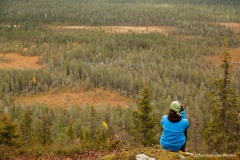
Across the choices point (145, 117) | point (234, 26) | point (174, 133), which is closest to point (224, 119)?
point (145, 117)

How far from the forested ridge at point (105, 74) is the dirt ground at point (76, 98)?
215 centimetres

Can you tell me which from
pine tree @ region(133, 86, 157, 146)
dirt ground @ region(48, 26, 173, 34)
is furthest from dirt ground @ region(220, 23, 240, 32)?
pine tree @ region(133, 86, 157, 146)

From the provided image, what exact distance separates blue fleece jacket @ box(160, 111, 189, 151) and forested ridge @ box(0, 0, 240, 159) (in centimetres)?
687

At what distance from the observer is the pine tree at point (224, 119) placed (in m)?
29.4

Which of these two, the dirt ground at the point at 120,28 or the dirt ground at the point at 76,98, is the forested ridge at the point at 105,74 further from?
the dirt ground at the point at 120,28

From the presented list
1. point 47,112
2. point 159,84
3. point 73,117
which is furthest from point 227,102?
point 159,84

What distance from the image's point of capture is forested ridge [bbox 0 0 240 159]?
160 ft

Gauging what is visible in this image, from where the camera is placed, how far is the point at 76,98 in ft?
281

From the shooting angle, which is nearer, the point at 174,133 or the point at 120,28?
the point at 174,133

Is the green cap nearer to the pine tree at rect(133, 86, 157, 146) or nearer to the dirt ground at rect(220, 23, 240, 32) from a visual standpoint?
the pine tree at rect(133, 86, 157, 146)

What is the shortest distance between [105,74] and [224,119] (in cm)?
6688

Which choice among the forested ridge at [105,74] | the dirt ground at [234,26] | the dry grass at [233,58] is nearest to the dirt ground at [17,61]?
the forested ridge at [105,74]

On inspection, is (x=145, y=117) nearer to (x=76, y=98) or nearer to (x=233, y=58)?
(x=76, y=98)

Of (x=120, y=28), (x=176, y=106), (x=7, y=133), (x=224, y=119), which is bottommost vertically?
(x=120, y=28)
